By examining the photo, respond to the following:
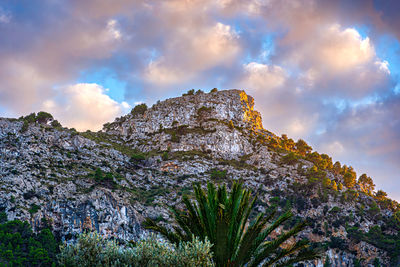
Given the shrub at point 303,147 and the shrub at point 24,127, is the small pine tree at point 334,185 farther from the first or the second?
the shrub at point 24,127

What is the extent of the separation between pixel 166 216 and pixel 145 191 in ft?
41.6

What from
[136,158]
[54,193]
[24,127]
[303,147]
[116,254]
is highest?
[303,147]

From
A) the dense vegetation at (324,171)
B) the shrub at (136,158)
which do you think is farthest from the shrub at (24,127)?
the dense vegetation at (324,171)

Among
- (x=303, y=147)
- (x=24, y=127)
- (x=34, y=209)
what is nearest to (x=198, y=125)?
(x=303, y=147)

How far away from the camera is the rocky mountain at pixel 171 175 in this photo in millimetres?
60344

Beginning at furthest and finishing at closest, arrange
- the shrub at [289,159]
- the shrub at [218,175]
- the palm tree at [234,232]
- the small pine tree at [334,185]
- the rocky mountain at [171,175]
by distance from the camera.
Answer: the shrub at [289,159]
the small pine tree at [334,185]
the shrub at [218,175]
the rocky mountain at [171,175]
the palm tree at [234,232]

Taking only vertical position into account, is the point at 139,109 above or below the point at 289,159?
above

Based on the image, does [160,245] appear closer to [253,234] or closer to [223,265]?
[223,265]

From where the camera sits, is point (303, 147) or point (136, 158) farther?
point (303, 147)

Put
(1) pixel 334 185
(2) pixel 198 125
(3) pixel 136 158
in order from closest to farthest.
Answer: (1) pixel 334 185 → (3) pixel 136 158 → (2) pixel 198 125

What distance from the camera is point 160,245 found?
1474 cm

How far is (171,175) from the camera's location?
281 feet

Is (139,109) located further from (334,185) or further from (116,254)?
(116,254)

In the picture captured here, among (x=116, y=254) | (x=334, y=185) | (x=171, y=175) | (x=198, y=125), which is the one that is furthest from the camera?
(x=198, y=125)
